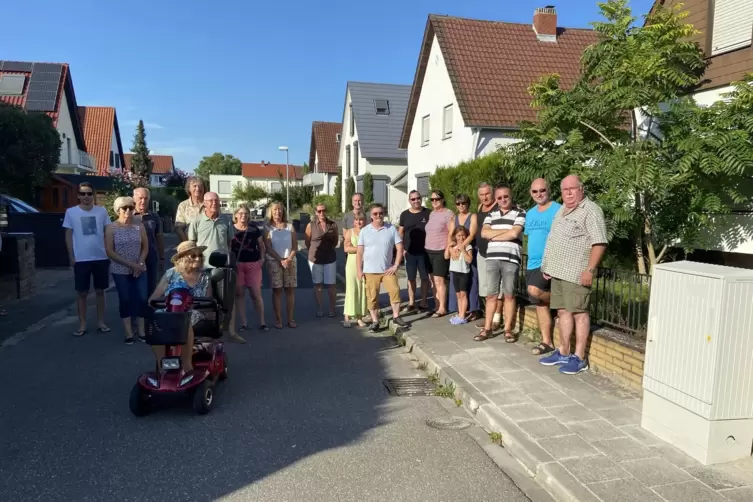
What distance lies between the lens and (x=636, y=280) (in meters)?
5.63

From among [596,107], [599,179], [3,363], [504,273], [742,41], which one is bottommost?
[3,363]

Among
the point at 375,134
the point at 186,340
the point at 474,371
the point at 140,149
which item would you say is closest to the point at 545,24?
the point at 375,134

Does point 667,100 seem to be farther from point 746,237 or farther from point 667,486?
point 667,486

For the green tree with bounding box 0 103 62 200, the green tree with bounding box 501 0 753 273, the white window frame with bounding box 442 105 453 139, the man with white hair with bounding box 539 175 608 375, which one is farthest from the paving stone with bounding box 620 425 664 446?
the green tree with bounding box 0 103 62 200

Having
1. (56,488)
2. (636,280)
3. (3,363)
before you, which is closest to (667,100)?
(636,280)

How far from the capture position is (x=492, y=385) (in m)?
5.40

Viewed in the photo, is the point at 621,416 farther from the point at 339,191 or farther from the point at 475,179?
the point at 339,191

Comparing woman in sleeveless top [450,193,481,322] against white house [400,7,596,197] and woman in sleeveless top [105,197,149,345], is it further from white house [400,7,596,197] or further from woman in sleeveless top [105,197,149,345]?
white house [400,7,596,197]

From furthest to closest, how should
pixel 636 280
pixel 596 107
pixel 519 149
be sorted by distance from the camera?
pixel 519 149, pixel 596 107, pixel 636 280

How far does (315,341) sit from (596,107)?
5064 mm

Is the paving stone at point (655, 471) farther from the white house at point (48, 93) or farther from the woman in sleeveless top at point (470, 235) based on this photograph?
the white house at point (48, 93)

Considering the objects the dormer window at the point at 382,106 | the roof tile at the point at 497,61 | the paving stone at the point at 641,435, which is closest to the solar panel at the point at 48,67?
the dormer window at the point at 382,106

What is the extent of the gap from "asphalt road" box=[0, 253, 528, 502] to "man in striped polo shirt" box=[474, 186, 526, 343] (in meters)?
1.40

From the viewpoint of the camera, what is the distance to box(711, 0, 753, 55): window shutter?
828 centimetres
